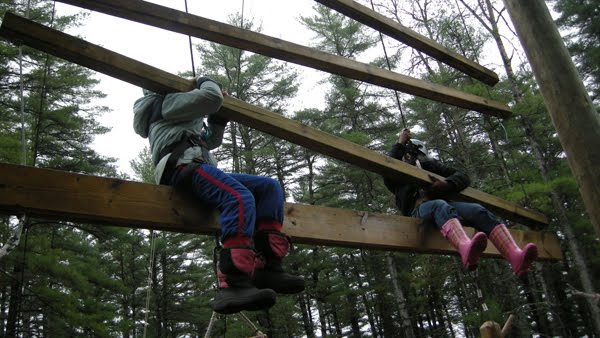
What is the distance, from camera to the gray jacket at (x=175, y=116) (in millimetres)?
2338

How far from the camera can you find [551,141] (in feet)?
45.3

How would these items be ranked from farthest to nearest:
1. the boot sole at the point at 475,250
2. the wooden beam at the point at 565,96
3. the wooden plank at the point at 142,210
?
1. the boot sole at the point at 475,250
2. the wooden beam at the point at 565,96
3. the wooden plank at the point at 142,210

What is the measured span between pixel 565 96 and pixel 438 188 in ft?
4.51

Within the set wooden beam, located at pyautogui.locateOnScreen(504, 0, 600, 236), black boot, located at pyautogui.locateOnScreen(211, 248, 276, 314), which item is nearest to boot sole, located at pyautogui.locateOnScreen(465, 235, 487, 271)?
wooden beam, located at pyautogui.locateOnScreen(504, 0, 600, 236)

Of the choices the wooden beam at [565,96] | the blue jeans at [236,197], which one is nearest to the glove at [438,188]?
the wooden beam at [565,96]

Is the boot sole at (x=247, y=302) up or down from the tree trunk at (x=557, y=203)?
down

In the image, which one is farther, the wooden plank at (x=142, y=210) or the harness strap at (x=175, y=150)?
the harness strap at (x=175, y=150)

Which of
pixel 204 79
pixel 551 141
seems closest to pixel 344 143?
pixel 204 79

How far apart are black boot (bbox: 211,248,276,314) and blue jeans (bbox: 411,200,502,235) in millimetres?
1800

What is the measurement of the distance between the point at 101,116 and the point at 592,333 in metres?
20.1

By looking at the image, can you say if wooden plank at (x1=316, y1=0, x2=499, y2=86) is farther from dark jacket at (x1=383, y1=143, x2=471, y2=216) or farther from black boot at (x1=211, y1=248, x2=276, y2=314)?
black boot at (x1=211, y1=248, x2=276, y2=314)

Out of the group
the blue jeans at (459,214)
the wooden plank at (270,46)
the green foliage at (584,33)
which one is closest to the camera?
the wooden plank at (270,46)

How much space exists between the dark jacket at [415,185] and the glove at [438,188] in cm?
2

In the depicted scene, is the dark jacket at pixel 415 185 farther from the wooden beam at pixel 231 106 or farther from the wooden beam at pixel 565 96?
the wooden beam at pixel 565 96
